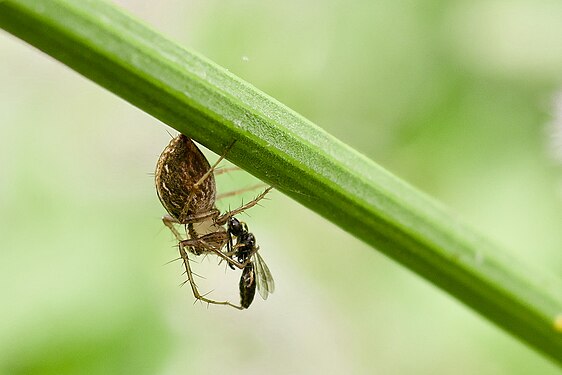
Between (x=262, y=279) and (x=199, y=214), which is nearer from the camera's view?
(x=199, y=214)

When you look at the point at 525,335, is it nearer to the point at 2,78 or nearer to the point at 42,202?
the point at 42,202

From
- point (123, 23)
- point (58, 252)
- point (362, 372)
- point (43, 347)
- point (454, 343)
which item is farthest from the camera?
point (362, 372)

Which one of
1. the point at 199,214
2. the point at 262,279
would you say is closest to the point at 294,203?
the point at 262,279

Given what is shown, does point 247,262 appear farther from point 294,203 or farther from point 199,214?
point 294,203

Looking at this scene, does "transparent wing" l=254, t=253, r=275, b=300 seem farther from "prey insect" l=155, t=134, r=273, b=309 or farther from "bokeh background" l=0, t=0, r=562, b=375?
"bokeh background" l=0, t=0, r=562, b=375

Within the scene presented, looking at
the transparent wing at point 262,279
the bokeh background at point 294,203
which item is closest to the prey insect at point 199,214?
the transparent wing at point 262,279

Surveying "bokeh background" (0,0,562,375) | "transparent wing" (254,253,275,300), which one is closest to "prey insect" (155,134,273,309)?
"transparent wing" (254,253,275,300)

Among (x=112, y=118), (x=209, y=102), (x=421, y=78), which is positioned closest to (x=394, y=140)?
(x=421, y=78)
